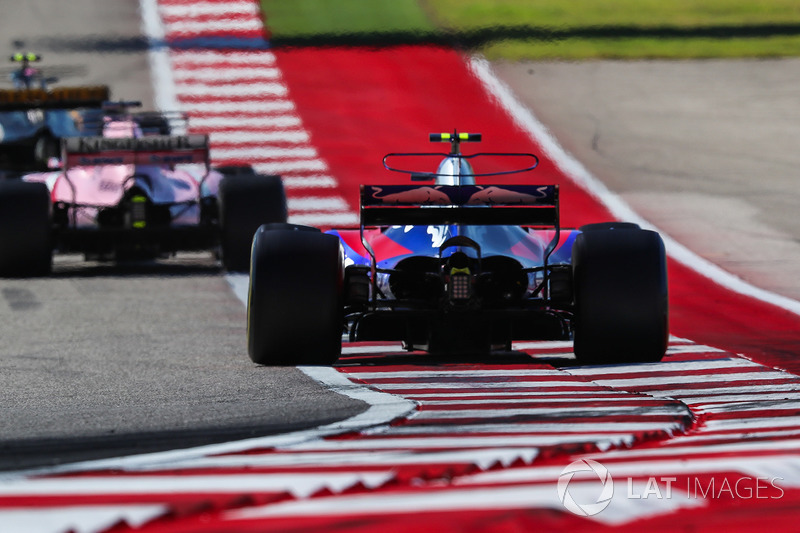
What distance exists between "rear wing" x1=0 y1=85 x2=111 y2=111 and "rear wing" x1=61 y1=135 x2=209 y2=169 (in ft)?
13.4

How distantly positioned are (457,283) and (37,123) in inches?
508

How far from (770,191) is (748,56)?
10197 millimetres

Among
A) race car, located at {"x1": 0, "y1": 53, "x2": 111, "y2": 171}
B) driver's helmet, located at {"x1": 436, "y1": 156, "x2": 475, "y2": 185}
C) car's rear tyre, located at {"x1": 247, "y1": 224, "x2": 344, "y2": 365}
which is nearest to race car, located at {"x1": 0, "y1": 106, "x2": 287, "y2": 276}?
race car, located at {"x1": 0, "y1": 53, "x2": 111, "y2": 171}

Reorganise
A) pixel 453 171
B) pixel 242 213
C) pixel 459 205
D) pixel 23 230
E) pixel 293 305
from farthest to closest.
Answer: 1. pixel 242 213
2. pixel 23 230
3. pixel 453 171
4. pixel 459 205
5. pixel 293 305

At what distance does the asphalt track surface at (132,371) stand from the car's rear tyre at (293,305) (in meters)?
0.18

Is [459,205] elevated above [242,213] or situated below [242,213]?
above

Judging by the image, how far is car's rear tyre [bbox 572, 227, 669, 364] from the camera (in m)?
9.66

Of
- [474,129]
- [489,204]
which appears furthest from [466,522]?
[474,129]

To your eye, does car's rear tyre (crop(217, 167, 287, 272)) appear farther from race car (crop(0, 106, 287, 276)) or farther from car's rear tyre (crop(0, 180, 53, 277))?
car's rear tyre (crop(0, 180, 53, 277))

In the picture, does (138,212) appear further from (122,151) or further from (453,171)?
(453,171)

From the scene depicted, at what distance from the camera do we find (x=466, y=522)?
5074 millimetres

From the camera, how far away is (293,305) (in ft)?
31.4

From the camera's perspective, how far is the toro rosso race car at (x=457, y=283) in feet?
31.5

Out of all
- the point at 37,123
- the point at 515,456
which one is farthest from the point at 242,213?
the point at 515,456
